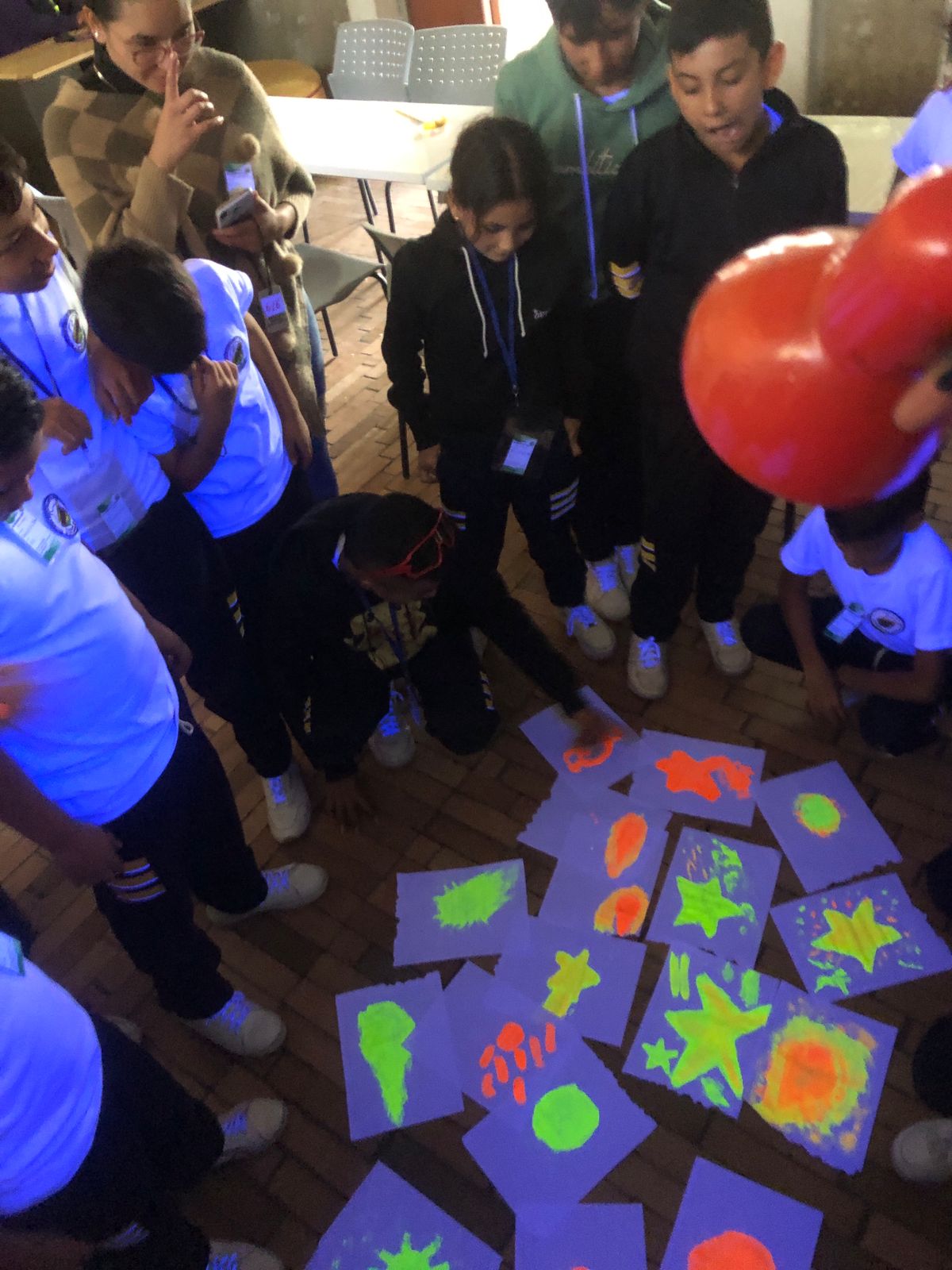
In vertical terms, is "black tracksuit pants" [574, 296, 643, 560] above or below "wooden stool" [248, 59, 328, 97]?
below

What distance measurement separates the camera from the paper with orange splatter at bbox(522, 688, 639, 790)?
2.15 m

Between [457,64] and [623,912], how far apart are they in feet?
13.9

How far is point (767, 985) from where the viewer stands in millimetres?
1732

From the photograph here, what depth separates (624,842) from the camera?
2.00m

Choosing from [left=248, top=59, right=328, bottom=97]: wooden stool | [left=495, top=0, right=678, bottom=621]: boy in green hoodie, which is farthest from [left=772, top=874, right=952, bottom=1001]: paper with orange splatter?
[left=248, top=59, right=328, bottom=97]: wooden stool

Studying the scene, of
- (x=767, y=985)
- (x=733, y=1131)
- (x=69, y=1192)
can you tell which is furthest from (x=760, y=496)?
(x=69, y=1192)

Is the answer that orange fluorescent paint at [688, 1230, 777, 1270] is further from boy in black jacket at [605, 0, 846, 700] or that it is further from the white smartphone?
the white smartphone

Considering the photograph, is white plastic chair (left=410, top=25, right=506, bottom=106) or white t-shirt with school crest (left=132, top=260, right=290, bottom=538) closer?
white t-shirt with school crest (left=132, top=260, right=290, bottom=538)

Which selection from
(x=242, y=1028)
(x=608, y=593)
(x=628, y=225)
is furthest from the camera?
(x=608, y=593)

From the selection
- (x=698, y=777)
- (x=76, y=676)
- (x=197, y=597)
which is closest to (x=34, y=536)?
(x=76, y=676)

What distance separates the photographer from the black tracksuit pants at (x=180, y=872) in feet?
4.64

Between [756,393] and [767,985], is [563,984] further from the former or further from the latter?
[756,393]

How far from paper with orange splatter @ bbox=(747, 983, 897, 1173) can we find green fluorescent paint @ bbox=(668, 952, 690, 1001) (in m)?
0.17

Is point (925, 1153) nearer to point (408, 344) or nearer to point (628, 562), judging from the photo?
point (628, 562)
